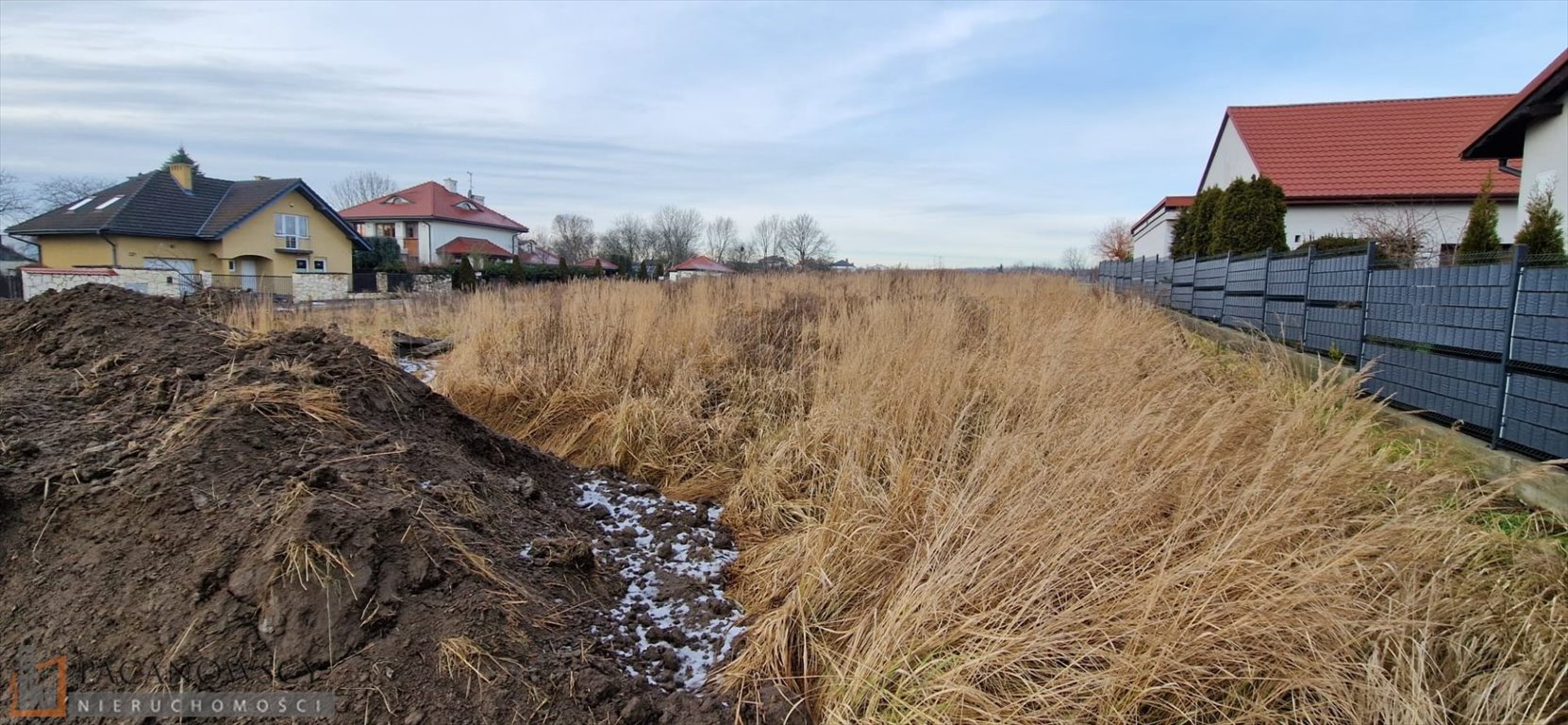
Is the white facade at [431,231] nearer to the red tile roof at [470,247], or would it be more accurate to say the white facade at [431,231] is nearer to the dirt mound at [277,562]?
the red tile roof at [470,247]

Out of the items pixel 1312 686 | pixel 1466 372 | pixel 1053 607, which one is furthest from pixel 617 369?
pixel 1466 372

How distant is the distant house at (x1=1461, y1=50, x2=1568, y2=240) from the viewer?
30.9 feet

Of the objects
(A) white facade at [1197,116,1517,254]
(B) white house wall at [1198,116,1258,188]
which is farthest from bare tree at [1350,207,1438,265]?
(B) white house wall at [1198,116,1258,188]

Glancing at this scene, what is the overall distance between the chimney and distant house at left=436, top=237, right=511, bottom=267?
16.3 m

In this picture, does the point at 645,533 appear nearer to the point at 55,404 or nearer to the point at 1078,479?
the point at 1078,479

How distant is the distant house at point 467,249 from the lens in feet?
160

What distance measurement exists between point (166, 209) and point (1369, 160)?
43.5 m

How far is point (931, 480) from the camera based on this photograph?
2840mm

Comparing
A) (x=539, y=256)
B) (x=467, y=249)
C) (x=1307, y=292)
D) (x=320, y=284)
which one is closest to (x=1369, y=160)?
→ (x=1307, y=292)

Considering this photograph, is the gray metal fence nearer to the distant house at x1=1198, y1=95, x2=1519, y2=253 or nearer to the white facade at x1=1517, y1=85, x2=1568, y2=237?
the white facade at x1=1517, y1=85, x2=1568, y2=237

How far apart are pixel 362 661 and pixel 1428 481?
3.57 meters

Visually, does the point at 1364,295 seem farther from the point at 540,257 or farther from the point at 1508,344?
the point at 540,257

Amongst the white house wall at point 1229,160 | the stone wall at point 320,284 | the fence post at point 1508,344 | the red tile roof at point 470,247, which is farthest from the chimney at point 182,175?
the fence post at point 1508,344

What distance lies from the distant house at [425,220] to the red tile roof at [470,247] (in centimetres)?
47
